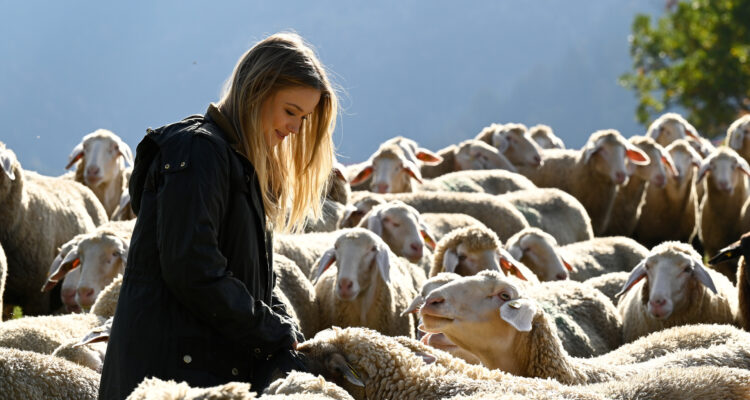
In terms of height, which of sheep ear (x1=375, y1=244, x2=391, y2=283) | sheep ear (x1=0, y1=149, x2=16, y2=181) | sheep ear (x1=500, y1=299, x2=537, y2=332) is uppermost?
sheep ear (x1=500, y1=299, x2=537, y2=332)

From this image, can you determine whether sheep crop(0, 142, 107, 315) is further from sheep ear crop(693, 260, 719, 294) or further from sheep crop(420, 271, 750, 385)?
sheep ear crop(693, 260, 719, 294)

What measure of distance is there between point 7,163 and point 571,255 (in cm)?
430

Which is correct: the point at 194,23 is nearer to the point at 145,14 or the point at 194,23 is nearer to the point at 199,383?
the point at 145,14

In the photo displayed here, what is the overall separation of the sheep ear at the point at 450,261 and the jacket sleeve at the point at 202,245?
11.2ft

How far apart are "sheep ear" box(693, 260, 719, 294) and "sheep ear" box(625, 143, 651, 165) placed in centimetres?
519

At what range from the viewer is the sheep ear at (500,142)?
13102 millimetres

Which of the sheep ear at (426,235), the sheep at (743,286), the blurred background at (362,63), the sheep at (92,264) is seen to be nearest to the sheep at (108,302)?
the sheep at (92,264)

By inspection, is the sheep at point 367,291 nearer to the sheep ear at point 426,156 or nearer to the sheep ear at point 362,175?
the sheep ear at point 362,175

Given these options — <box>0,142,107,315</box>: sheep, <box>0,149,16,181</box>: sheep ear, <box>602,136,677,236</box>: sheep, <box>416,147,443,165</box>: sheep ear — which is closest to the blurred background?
<box>416,147,443,165</box>: sheep ear

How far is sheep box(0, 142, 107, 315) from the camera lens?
23.9 ft

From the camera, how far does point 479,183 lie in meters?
10.7

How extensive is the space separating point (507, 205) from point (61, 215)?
12.5 ft

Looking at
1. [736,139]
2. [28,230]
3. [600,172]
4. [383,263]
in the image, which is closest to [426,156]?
[600,172]

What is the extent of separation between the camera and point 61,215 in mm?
7848
